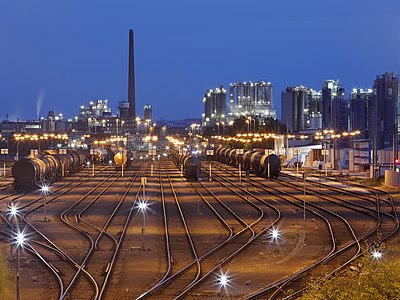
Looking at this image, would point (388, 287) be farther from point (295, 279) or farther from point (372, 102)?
point (372, 102)

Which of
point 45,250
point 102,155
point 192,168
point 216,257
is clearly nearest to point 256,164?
point 192,168

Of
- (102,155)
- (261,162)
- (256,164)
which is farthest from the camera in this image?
(102,155)

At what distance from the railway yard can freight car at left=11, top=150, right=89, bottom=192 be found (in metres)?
2.86

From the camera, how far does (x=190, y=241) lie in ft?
84.7

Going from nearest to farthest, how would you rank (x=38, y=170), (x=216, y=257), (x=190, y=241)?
1. (x=216, y=257)
2. (x=190, y=241)
3. (x=38, y=170)

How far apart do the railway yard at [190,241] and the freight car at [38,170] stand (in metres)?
2.86

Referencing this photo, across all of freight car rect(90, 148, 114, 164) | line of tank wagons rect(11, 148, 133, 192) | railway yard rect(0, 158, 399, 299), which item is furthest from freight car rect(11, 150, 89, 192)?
freight car rect(90, 148, 114, 164)

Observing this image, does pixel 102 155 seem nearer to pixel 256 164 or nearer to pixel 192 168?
pixel 256 164

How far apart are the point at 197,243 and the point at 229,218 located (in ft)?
27.1

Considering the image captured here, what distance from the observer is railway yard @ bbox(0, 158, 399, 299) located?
18.1 metres

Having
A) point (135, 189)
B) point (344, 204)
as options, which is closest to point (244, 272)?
point (344, 204)

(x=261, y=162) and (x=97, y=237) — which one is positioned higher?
(x=261, y=162)

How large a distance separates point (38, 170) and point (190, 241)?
30.5 metres

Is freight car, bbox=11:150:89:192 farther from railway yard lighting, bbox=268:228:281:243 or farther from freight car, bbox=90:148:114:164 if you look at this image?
railway yard lighting, bbox=268:228:281:243
